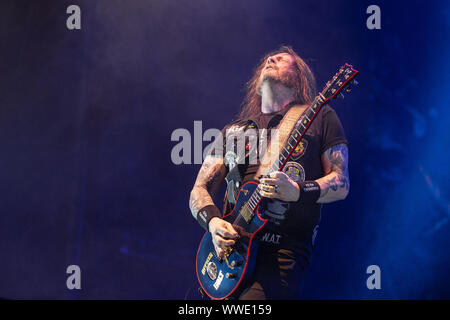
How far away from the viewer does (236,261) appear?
2.46 meters

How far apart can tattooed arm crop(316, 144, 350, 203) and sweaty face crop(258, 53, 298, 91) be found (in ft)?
2.19

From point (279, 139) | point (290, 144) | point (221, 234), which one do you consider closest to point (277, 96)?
point (279, 139)

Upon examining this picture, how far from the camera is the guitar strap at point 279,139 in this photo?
263cm

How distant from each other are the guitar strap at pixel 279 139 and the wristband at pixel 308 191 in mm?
275

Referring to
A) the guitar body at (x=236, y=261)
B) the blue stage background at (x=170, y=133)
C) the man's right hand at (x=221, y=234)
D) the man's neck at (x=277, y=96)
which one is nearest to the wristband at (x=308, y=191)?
the guitar body at (x=236, y=261)

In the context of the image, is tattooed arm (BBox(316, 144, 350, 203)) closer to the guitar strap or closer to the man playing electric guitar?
the man playing electric guitar

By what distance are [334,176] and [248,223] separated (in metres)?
0.59

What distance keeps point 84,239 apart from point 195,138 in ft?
4.62

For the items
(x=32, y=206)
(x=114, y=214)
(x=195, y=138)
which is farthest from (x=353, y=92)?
(x=32, y=206)

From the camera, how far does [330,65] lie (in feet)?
11.1

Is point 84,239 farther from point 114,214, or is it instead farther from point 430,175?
point 430,175

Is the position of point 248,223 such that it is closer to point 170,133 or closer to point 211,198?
point 211,198

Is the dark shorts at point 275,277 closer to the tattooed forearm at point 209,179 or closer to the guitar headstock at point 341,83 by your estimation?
the tattooed forearm at point 209,179

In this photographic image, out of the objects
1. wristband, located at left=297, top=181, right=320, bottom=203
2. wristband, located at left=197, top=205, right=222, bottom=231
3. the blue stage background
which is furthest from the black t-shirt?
the blue stage background
